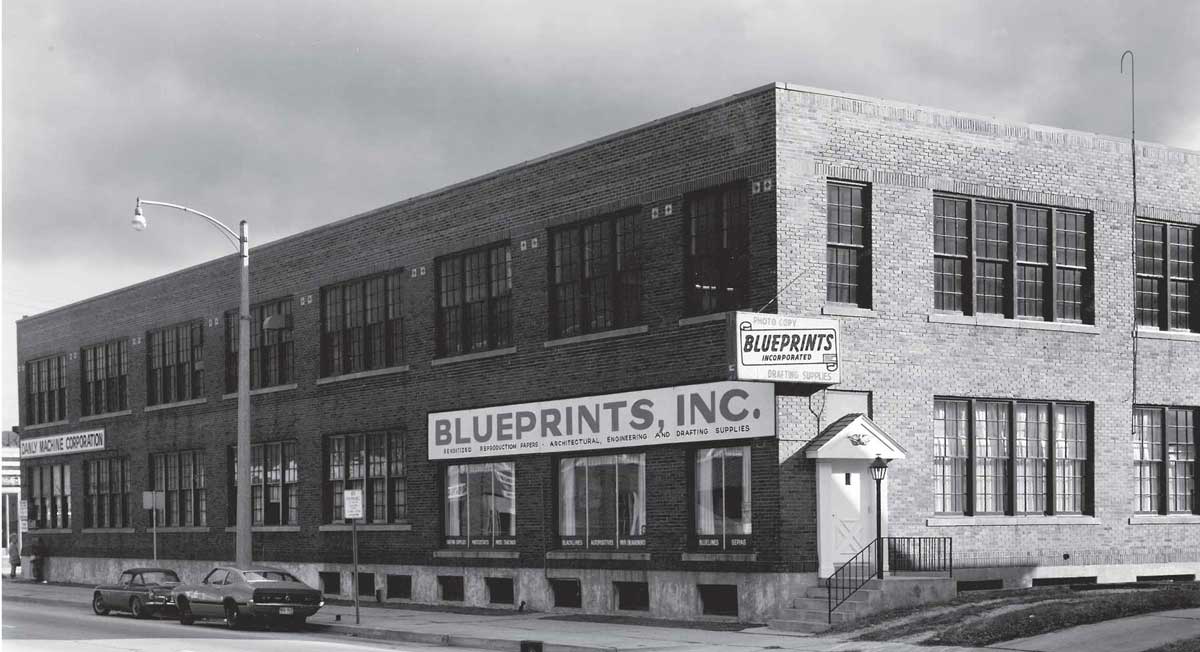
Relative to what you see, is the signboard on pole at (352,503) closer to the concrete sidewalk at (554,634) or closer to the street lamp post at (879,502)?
the concrete sidewalk at (554,634)

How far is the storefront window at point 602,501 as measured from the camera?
1225 inches

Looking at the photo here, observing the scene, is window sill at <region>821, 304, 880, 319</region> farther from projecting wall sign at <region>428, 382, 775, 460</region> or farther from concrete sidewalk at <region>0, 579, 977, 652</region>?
concrete sidewalk at <region>0, 579, 977, 652</region>

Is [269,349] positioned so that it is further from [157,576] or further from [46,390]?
[46,390]

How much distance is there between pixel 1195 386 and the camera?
110 feet

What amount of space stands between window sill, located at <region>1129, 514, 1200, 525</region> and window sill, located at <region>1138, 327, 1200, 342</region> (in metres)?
3.77

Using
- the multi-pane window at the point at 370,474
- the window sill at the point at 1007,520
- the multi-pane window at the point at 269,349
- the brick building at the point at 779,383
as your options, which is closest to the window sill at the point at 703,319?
the brick building at the point at 779,383

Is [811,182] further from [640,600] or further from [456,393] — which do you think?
[456,393]

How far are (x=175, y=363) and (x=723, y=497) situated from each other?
25.7 meters

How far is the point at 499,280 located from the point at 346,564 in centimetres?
955

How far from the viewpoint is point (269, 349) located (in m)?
44.1

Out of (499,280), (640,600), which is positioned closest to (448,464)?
(499,280)

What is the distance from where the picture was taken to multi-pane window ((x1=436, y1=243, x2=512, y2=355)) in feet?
115

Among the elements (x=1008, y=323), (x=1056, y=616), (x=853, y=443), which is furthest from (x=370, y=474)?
(x=1056, y=616)

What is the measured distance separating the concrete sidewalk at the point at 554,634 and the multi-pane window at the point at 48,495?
78.6ft
